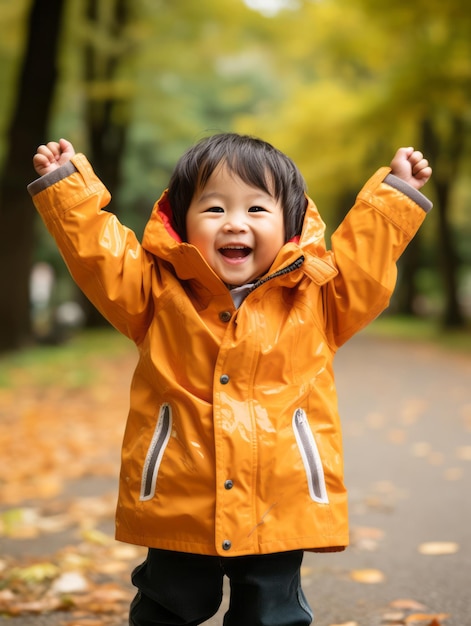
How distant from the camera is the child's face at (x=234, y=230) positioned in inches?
93.8

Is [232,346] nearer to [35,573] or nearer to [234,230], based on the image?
[234,230]

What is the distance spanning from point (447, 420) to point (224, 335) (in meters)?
5.74

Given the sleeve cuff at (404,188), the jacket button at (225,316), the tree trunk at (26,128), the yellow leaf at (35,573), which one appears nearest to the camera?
the jacket button at (225,316)

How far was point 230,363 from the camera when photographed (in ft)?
7.59

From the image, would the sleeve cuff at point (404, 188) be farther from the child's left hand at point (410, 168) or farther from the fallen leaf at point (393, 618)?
the fallen leaf at point (393, 618)

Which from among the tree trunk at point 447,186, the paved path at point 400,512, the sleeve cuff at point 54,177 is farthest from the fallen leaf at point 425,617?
the tree trunk at point 447,186

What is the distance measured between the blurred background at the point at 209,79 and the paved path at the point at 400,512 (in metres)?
3.98

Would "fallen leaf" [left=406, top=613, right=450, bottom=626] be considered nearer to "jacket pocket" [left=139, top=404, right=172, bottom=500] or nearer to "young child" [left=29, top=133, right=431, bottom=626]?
"young child" [left=29, top=133, right=431, bottom=626]

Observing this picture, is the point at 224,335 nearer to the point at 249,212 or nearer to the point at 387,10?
the point at 249,212

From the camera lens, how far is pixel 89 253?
2.38m

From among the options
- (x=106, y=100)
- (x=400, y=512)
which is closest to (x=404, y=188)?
(x=400, y=512)

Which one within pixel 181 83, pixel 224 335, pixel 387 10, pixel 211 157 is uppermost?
pixel 181 83

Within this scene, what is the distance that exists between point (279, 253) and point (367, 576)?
189cm

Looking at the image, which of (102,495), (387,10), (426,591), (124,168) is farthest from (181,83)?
(426,591)
